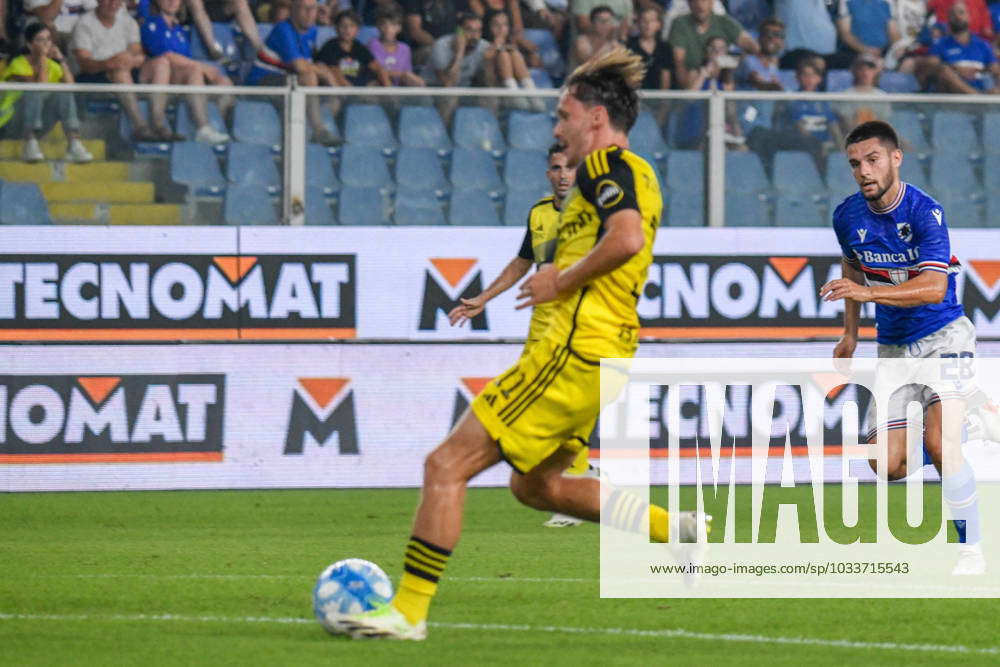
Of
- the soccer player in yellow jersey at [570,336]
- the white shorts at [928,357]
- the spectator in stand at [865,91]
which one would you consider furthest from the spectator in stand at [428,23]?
the soccer player in yellow jersey at [570,336]

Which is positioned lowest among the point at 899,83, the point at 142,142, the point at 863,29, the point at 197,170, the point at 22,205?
the point at 22,205

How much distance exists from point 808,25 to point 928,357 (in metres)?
8.63

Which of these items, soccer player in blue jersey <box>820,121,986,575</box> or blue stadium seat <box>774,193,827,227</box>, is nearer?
soccer player in blue jersey <box>820,121,986,575</box>

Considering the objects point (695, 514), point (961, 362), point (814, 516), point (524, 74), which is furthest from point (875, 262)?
point (524, 74)

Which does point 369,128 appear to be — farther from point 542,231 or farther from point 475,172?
point 542,231

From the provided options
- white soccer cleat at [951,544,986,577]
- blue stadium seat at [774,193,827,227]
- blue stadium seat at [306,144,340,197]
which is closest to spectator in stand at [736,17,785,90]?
blue stadium seat at [774,193,827,227]

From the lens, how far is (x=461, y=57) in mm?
14492

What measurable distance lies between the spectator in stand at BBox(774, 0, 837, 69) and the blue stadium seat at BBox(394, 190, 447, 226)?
4.79 m

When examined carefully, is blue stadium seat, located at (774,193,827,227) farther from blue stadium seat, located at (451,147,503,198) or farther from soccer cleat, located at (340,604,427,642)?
soccer cleat, located at (340,604,427,642)

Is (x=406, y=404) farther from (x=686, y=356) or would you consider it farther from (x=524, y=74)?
(x=524, y=74)

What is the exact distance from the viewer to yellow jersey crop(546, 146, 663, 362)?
5.90 m

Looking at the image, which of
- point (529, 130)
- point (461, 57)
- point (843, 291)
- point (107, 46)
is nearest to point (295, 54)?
point (461, 57)

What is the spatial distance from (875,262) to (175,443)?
6021 mm

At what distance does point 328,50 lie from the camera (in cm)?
1438
